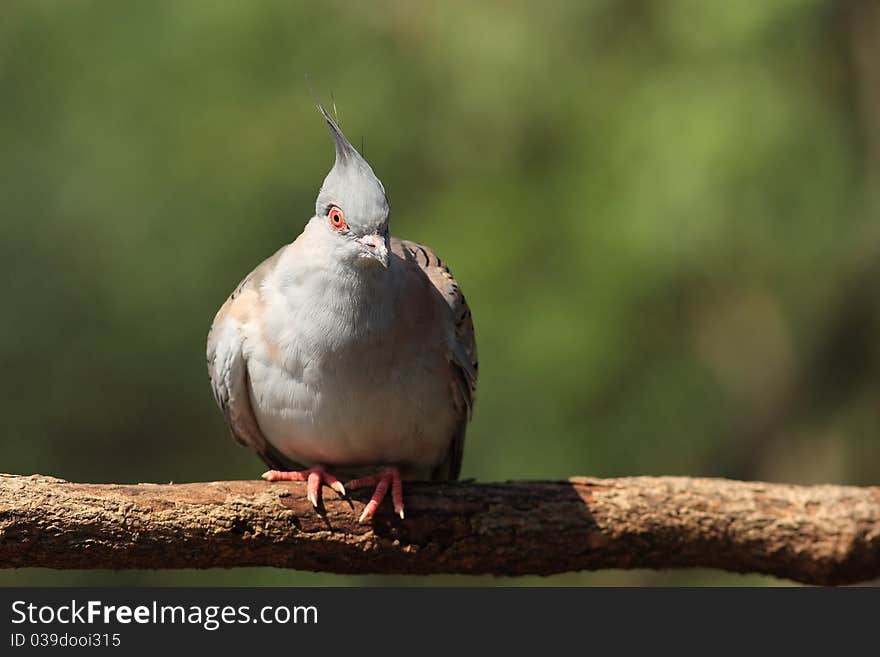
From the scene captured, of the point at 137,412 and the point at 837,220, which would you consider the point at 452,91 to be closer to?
the point at 837,220

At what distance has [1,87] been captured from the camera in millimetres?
7531

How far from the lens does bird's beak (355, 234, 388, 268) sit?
3.62 metres

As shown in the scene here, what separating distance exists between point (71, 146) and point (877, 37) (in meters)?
5.58

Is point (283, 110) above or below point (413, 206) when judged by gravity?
above

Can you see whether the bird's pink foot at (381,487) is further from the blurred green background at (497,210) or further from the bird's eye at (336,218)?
the blurred green background at (497,210)

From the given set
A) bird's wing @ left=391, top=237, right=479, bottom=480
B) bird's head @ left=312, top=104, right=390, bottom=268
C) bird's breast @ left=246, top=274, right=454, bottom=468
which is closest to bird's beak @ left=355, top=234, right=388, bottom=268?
bird's head @ left=312, top=104, right=390, bottom=268

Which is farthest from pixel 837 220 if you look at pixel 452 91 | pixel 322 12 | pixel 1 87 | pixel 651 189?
pixel 1 87

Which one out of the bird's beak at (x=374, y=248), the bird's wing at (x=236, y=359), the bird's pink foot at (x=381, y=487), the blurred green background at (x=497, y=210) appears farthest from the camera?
the blurred green background at (x=497, y=210)

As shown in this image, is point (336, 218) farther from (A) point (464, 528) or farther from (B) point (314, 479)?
(A) point (464, 528)

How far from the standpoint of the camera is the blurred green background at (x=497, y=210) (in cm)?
709

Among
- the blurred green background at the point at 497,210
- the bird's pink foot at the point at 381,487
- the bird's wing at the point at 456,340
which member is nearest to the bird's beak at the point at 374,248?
the bird's wing at the point at 456,340

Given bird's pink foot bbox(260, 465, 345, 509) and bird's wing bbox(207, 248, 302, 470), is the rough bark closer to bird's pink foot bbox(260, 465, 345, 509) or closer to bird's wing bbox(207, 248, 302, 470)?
bird's pink foot bbox(260, 465, 345, 509)

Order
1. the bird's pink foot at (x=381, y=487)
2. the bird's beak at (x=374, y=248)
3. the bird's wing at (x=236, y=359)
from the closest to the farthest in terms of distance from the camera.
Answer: the bird's beak at (x=374, y=248), the bird's pink foot at (x=381, y=487), the bird's wing at (x=236, y=359)

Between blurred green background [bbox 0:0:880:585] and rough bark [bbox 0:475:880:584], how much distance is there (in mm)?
2737
